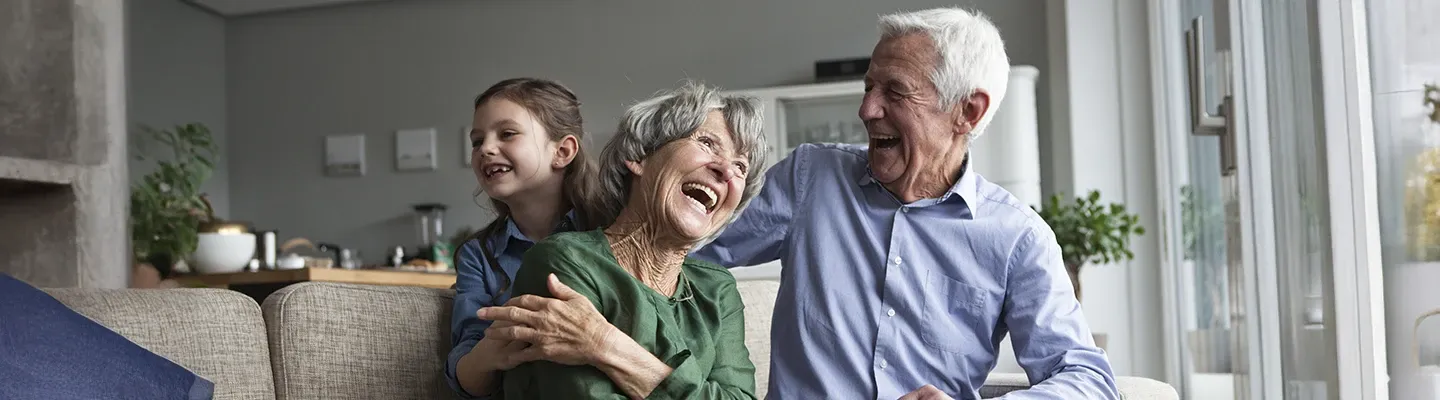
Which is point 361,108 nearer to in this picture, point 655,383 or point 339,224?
point 339,224

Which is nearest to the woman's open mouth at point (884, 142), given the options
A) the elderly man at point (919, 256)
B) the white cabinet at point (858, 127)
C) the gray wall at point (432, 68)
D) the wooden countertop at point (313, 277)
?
the elderly man at point (919, 256)

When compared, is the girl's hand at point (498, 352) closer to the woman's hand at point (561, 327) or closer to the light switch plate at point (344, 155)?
the woman's hand at point (561, 327)

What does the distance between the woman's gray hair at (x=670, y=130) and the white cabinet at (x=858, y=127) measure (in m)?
4.02

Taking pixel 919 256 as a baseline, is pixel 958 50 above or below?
above

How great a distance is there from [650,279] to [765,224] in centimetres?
38

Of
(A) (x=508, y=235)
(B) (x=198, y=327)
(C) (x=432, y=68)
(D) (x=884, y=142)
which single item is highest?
(C) (x=432, y=68)

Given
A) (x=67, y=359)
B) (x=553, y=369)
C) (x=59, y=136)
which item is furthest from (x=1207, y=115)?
(x=59, y=136)

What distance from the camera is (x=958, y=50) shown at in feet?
5.92

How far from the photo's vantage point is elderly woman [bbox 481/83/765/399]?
4.48 feet

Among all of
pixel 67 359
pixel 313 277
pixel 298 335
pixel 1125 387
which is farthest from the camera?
pixel 313 277

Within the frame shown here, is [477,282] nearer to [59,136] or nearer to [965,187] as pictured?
[965,187]

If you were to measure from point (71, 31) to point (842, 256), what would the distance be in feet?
5.02

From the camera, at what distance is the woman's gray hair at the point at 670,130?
1568 mm

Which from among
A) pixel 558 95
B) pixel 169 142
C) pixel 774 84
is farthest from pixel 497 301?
pixel 169 142
